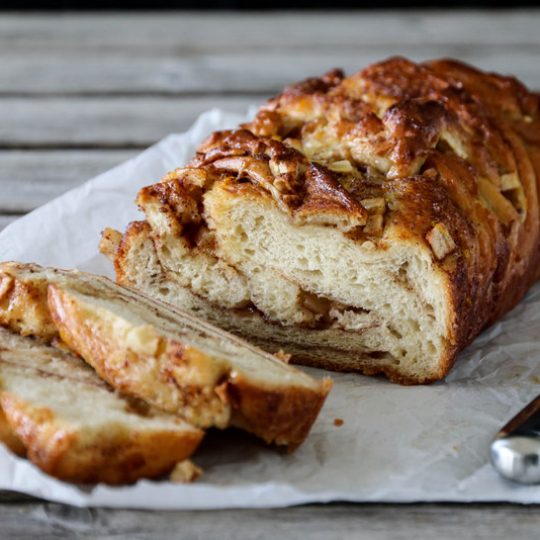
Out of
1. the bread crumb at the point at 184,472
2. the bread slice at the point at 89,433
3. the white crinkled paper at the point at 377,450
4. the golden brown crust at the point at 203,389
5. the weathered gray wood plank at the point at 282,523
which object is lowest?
the weathered gray wood plank at the point at 282,523

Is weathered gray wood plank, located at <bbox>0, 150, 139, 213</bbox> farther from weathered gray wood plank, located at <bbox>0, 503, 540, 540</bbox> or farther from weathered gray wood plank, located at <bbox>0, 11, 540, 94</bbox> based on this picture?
weathered gray wood plank, located at <bbox>0, 503, 540, 540</bbox>

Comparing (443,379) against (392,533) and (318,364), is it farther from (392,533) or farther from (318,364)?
(392,533)

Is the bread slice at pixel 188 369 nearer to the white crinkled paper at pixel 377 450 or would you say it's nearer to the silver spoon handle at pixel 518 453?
the white crinkled paper at pixel 377 450

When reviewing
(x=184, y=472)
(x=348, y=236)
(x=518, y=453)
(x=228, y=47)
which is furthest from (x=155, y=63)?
(x=518, y=453)

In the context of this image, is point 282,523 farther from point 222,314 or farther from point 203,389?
point 222,314

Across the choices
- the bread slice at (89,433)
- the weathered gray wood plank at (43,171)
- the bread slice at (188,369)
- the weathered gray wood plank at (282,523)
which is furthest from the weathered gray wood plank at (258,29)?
the weathered gray wood plank at (282,523)

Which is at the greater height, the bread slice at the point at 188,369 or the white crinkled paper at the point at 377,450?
the bread slice at the point at 188,369
